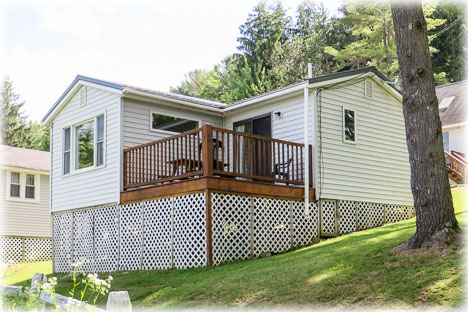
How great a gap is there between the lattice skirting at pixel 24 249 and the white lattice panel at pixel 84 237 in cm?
664

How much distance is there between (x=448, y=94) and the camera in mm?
29562

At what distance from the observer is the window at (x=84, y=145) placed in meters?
16.1

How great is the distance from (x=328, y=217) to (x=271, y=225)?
185 cm

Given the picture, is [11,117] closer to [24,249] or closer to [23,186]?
[23,186]

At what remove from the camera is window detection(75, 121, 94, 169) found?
52.7 ft

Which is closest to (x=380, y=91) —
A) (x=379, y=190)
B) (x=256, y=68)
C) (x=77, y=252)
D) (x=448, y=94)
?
(x=379, y=190)

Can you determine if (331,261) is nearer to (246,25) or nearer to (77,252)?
(77,252)

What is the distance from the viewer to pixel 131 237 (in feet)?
46.1

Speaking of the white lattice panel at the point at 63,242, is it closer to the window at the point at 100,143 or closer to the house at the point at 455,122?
the window at the point at 100,143

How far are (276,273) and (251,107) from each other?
716cm

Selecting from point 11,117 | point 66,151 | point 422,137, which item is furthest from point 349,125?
point 11,117

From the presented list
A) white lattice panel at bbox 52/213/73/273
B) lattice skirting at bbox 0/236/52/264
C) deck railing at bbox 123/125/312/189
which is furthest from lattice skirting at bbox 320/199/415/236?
lattice skirting at bbox 0/236/52/264

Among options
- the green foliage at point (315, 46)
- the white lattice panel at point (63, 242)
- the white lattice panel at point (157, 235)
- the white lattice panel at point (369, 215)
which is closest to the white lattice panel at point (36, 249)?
the white lattice panel at point (63, 242)

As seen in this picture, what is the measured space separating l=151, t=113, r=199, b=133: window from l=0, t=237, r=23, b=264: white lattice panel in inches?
407
